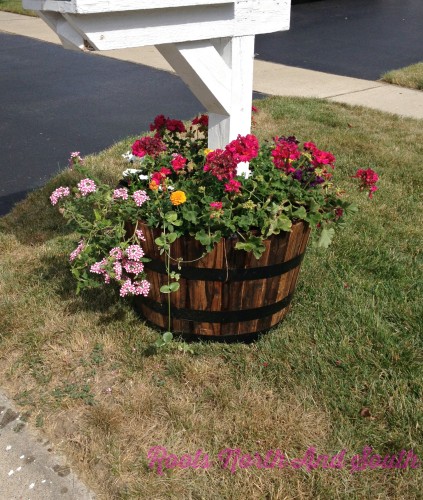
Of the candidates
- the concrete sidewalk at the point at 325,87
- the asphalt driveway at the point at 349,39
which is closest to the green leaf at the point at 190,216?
the concrete sidewalk at the point at 325,87

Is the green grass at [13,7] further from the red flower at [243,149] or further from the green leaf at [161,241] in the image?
the green leaf at [161,241]

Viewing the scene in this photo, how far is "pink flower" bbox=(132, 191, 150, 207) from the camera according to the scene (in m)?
2.61

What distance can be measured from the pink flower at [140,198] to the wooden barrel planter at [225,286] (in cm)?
10

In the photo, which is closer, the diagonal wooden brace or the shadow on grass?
the diagonal wooden brace

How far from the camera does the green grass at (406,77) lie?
7.71m

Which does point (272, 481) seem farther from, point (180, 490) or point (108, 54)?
point (108, 54)

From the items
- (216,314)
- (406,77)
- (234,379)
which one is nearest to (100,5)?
(216,314)

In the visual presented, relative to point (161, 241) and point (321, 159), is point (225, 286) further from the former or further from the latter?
point (321, 159)

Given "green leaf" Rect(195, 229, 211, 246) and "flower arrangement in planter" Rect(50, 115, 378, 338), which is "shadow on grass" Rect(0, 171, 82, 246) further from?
"green leaf" Rect(195, 229, 211, 246)

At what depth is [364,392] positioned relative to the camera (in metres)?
2.57

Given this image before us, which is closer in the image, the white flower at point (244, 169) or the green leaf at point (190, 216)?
the green leaf at point (190, 216)

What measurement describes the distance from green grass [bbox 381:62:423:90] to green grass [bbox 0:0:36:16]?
868 cm

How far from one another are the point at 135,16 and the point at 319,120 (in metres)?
4.07

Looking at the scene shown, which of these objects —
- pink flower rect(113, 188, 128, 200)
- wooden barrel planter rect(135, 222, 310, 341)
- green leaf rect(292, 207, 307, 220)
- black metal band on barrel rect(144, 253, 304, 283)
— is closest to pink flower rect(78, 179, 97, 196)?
pink flower rect(113, 188, 128, 200)
